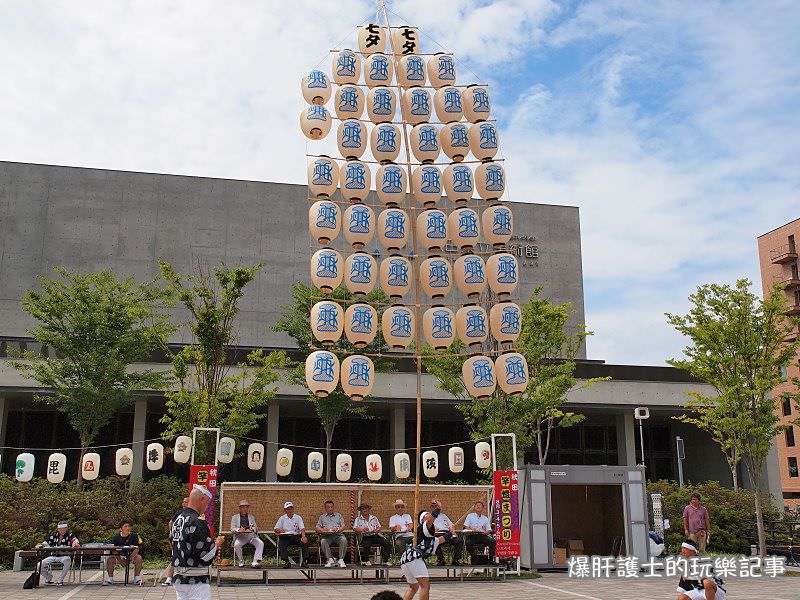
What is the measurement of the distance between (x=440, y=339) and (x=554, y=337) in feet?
39.2

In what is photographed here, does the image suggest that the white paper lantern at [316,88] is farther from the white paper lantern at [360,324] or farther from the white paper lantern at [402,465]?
the white paper lantern at [402,465]

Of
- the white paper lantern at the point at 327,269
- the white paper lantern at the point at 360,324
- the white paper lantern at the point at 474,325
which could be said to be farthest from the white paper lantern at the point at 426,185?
the white paper lantern at the point at 360,324

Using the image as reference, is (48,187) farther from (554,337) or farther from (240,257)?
(554,337)

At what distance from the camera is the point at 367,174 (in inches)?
679

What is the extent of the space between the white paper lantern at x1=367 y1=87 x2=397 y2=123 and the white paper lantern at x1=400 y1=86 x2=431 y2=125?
Result: 0.32 meters

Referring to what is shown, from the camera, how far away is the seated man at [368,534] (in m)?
18.0

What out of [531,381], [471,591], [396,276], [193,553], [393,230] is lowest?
[471,591]

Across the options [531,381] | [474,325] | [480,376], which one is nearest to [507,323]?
[474,325]

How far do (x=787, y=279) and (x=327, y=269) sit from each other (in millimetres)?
60401

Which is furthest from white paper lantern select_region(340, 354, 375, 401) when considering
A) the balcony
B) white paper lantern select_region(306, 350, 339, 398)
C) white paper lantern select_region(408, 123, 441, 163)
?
the balcony

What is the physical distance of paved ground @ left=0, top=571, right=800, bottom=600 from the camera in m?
14.1

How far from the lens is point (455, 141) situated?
17.7 meters

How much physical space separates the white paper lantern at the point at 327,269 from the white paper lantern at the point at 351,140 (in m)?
1.91

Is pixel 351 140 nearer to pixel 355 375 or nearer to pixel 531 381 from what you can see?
pixel 355 375
